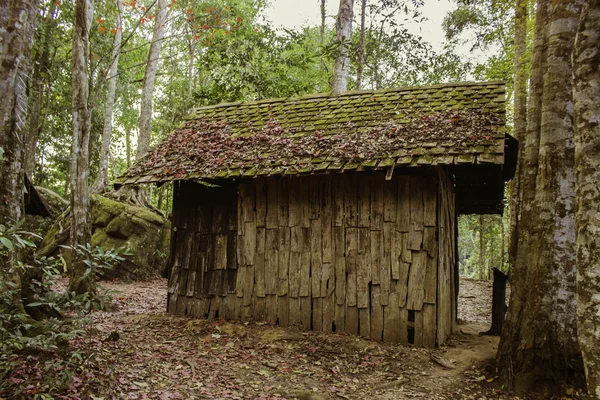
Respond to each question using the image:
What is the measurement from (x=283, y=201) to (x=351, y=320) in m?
2.42

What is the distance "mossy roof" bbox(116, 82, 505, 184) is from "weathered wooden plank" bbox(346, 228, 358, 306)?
1250mm

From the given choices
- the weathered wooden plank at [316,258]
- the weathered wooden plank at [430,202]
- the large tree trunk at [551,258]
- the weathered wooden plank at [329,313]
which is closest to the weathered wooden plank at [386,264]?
the weathered wooden plank at [430,202]

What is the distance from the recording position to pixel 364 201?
727 cm

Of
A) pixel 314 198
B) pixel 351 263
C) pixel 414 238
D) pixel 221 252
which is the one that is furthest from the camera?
pixel 221 252

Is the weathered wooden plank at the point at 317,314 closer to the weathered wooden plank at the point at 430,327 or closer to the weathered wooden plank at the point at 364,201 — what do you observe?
the weathered wooden plank at the point at 364,201

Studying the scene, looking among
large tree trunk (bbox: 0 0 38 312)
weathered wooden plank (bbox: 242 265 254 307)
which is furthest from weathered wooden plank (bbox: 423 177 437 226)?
large tree trunk (bbox: 0 0 38 312)

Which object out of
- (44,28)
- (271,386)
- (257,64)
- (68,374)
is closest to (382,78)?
(257,64)

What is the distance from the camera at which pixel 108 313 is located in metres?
8.30

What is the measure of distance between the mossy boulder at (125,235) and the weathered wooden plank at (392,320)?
8361mm

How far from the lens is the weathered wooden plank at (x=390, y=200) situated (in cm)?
707

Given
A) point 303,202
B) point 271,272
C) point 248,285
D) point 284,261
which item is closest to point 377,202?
point 303,202

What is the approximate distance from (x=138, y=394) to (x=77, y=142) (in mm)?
5508

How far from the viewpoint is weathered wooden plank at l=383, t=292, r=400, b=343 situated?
22.4ft

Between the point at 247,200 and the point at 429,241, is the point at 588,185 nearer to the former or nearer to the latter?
the point at 429,241
